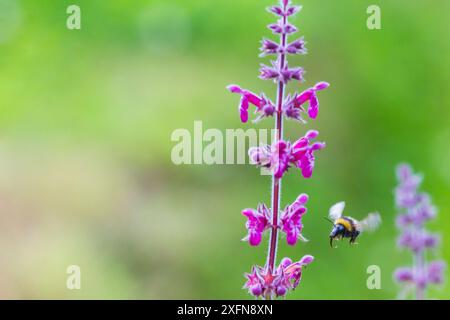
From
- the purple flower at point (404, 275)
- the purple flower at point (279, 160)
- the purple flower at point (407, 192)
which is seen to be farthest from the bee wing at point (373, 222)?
the purple flower at point (404, 275)

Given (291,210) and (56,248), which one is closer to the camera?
(291,210)

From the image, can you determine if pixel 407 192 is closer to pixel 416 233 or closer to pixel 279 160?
pixel 416 233

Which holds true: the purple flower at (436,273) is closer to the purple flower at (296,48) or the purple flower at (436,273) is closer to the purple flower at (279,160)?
the purple flower at (279,160)

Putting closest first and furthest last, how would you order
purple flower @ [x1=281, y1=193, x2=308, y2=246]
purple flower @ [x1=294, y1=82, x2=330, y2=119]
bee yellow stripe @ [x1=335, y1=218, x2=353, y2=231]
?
purple flower @ [x1=281, y1=193, x2=308, y2=246] → purple flower @ [x1=294, y1=82, x2=330, y2=119] → bee yellow stripe @ [x1=335, y1=218, x2=353, y2=231]

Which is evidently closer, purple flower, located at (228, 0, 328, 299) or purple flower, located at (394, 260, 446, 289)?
purple flower, located at (228, 0, 328, 299)

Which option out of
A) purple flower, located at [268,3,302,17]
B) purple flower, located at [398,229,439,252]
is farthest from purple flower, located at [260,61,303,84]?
purple flower, located at [398,229,439,252]

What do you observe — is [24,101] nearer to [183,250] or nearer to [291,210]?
[183,250]

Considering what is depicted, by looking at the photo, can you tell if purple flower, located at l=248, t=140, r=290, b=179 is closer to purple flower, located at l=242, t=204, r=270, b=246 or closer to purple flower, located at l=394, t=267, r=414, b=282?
purple flower, located at l=242, t=204, r=270, b=246

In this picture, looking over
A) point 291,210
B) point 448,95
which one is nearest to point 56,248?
point 291,210

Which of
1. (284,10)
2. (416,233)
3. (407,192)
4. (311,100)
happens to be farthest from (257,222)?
(416,233)
